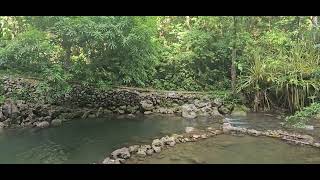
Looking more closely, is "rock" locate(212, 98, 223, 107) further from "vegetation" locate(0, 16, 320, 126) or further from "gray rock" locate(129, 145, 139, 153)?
"gray rock" locate(129, 145, 139, 153)

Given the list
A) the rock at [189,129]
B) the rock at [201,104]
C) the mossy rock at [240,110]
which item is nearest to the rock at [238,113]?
the mossy rock at [240,110]

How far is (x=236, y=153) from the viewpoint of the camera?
6281 millimetres

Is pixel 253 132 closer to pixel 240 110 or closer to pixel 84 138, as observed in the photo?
pixel 240 110

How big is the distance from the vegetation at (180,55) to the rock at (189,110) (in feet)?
3.40

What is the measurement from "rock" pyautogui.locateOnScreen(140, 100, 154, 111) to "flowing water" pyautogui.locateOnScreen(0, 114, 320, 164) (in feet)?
2.17

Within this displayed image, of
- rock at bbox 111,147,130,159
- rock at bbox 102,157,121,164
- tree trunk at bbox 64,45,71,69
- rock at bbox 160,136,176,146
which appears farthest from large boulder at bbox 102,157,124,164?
tree trunk at bbox 64,45,71,69

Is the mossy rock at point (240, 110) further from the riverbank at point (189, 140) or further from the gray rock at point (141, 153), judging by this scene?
the gray rock at point (141, 153)

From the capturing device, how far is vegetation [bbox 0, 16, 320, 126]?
28.7 ft

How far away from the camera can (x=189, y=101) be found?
1019cm

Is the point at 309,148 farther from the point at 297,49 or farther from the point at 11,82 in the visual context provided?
the point at 11,82

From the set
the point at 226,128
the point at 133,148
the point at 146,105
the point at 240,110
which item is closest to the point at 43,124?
the point at 146,105

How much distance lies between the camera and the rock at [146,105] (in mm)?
9787
